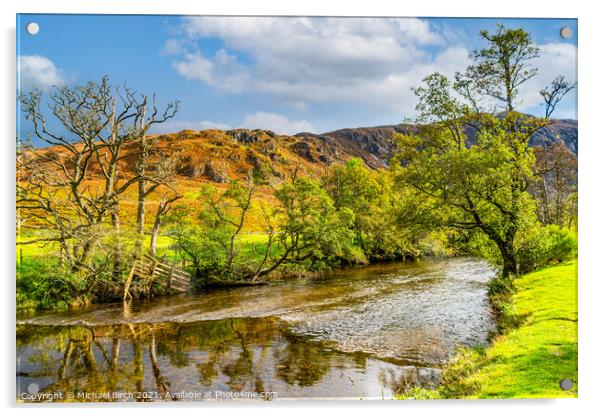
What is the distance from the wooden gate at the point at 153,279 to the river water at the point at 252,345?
668 millimetres

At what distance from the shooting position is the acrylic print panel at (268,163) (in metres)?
7.34

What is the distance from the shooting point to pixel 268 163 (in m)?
16.5

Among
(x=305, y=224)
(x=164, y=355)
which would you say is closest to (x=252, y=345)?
(x=164, y=355)

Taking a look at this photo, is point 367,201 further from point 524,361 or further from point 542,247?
point 524,361

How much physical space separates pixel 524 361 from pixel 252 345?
16.7 ft

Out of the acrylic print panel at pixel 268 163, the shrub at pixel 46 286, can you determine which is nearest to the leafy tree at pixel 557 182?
the acrylic print panel at pixel 268 163

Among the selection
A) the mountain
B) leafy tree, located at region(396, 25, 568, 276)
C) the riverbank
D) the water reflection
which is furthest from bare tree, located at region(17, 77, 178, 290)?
the riverbank

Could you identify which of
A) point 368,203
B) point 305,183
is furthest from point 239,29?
point 368,203

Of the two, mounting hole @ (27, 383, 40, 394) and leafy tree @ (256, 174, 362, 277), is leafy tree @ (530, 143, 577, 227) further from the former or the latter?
mounting hole @ (27, 383, 40, 394)

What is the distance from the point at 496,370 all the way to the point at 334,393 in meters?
2.57

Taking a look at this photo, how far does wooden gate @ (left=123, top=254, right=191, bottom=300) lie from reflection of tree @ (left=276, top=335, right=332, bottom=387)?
678 centimetres

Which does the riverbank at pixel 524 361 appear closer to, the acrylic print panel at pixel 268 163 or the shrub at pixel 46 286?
the acrylic print panel at pixel 268 163

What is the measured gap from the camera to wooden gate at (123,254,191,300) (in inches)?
541
